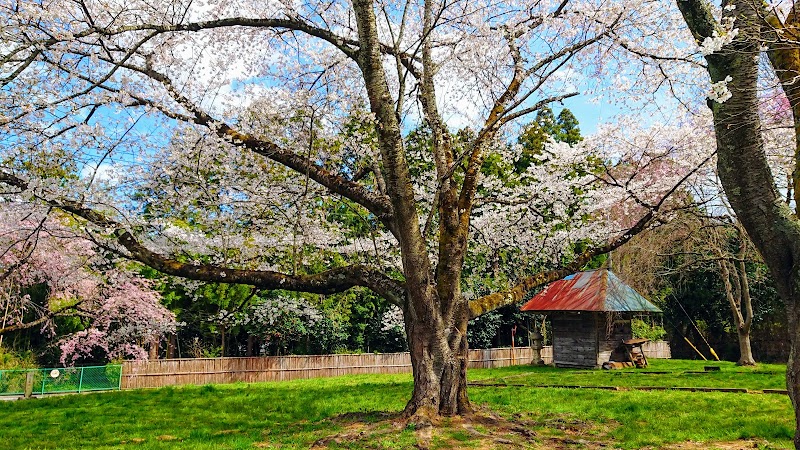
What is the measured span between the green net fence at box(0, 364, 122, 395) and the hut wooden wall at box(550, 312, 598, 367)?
14197 millimetres

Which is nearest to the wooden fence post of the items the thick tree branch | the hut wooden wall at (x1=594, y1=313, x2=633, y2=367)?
the thick tree branch

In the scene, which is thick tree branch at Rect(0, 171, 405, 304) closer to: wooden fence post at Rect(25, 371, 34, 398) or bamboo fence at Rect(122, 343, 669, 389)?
wooden fence post at Rect(25, 371, 34, 398)

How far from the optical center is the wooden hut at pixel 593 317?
57.2 ft

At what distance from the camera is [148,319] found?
16.3 m

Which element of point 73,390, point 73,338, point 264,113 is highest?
point 264,113

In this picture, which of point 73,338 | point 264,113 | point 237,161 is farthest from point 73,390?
point 264,113

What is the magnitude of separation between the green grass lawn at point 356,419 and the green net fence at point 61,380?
336 centimetres

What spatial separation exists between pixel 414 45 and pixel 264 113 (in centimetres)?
316

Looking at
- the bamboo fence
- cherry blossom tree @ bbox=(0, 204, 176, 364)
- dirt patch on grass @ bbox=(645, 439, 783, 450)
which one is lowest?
the bamboo fence

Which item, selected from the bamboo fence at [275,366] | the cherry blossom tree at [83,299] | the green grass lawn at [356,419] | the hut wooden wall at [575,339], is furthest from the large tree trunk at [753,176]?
the bamboo fence at [275,366]

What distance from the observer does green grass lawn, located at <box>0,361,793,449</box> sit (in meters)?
5.99

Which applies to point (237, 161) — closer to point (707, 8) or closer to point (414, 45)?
point (414, 45)

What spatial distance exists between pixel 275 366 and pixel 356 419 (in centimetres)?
1228

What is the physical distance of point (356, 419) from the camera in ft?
23.5
